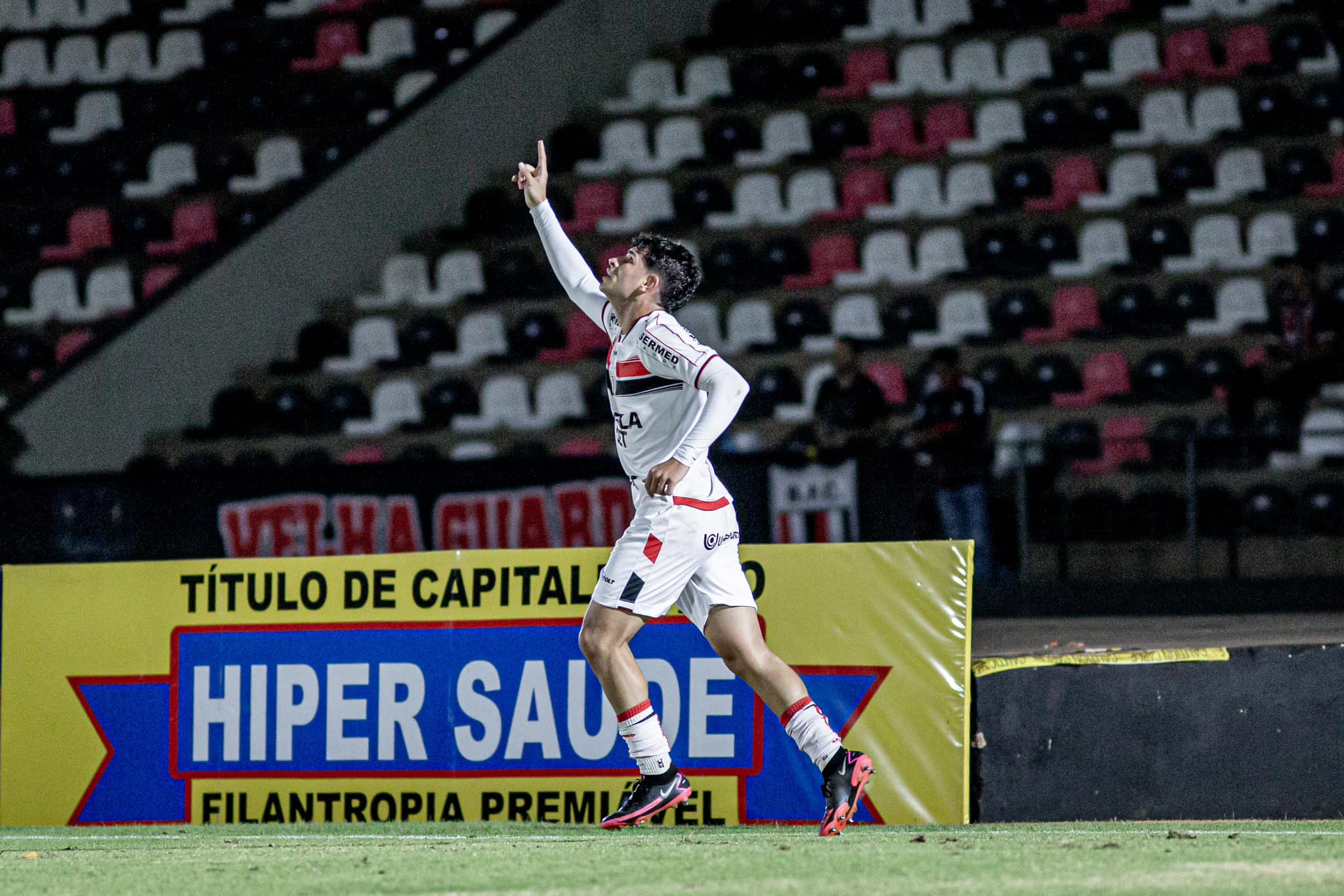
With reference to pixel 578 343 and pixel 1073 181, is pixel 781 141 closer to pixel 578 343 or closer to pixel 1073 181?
pixel 1073 181

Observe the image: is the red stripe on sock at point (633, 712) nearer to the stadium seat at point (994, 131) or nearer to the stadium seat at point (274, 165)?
the stadium seat at point (994, 131)

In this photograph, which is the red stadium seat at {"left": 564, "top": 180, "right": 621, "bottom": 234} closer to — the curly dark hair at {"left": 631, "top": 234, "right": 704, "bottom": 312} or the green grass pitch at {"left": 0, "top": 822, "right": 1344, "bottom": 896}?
the curly dark hair at {"left": 631, "top": 234, "right": 704, "bottom": 312}

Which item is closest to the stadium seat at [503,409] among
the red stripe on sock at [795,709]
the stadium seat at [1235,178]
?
the stadium seat at [1235,178]

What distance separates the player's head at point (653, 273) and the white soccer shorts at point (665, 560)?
0.73 m

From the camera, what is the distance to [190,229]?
16844 mm

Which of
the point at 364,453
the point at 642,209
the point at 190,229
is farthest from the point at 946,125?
A: the point at 190,229

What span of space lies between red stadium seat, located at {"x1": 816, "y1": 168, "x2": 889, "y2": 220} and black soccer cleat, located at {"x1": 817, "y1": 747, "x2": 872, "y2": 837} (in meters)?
10.1

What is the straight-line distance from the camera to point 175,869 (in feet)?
16.3

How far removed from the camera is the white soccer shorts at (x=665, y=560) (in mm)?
5703

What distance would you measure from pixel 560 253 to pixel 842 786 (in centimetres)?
215

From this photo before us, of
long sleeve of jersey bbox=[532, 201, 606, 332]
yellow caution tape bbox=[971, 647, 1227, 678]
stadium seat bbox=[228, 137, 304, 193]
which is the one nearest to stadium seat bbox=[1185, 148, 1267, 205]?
stadium seat bbox=[228, 137, 304, 193]

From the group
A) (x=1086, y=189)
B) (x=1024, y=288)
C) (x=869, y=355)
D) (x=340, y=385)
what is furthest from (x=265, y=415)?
(x=1086, y=189)

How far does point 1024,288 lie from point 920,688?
802cm

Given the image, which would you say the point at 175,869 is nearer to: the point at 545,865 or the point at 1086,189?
the point at 545,865
